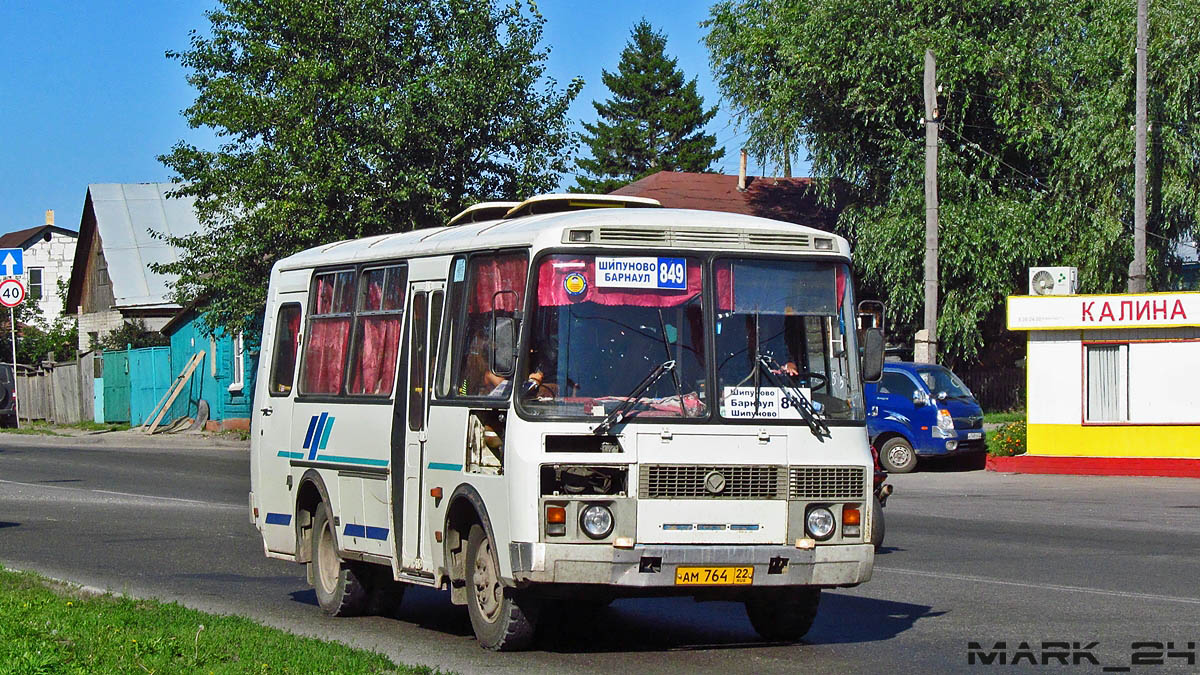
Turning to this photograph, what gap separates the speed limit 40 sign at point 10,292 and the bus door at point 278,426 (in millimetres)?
28867

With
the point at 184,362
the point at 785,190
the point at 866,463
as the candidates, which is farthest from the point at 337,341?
the point at 785,190

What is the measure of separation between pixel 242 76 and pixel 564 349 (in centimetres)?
2967

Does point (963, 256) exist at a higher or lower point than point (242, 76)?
lower

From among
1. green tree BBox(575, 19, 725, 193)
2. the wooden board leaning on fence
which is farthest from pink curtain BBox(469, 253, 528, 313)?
green tree BBox(575, 19, 725, 193)

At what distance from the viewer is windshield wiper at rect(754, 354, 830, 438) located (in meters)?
9.06

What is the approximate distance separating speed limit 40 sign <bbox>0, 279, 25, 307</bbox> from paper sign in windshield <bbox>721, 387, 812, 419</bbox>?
110ft

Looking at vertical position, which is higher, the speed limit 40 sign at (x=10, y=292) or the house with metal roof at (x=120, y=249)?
the house with metal roof at (x=120, y=249)

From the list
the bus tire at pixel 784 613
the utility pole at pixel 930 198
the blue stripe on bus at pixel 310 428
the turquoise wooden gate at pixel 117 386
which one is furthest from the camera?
the turquoise wooden gate at pixel 117 386

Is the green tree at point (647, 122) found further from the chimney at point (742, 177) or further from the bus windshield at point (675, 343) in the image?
the bus windshield at point (675, 343)

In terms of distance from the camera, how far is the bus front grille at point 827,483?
898 centimetres

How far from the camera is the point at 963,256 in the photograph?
37188mm

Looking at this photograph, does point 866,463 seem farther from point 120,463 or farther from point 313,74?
point 313,74

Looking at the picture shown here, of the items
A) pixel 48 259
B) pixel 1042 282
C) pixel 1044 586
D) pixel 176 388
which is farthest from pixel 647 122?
pixel 1044 586

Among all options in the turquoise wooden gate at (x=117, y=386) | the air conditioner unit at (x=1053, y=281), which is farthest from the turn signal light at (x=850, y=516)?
the turquoise wooden gate at (x=117, y=386)
